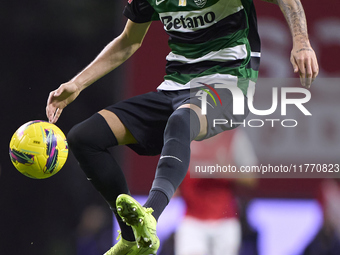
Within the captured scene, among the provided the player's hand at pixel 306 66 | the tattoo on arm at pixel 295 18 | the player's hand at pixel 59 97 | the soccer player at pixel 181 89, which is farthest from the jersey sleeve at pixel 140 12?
the player's hand at pixel 306 66

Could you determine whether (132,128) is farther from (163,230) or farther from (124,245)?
(163,230)

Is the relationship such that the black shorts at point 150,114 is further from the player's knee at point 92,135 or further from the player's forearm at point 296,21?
the player's forearm at point 296,21

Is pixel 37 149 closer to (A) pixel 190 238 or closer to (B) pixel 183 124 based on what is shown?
(B) pixel 183 124

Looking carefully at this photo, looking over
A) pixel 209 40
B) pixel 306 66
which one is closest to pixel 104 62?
pixel 209 40

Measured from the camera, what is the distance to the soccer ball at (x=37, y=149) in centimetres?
307

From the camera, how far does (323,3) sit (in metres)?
4.26

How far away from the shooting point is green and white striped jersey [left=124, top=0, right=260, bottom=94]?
109 inches

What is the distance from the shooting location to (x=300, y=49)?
7.39ft

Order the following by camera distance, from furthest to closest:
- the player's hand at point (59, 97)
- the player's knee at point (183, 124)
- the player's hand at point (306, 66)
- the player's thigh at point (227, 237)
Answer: the player's thigh at point (227, 237) < the player's hand at point (59, 97) < the player's knee at point (183, 124) < the player's hand at point (306, 66)

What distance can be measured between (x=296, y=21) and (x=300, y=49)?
8.2 inches

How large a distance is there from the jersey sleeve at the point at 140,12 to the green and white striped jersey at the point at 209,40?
7.2 inches

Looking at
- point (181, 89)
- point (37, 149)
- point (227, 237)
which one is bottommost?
point (227, 237)

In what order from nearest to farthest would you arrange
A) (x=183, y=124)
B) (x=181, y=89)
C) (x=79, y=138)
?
(x=183, y=124), (x=79, y=138), (x=181, y=89)

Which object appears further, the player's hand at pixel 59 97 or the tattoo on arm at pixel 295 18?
the player's hand at pixel 59 97
